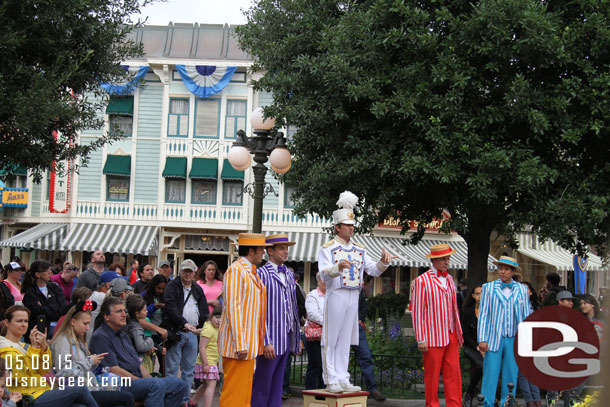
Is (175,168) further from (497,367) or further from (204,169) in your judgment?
(497,367)

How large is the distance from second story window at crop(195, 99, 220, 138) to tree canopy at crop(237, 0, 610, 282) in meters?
21.2

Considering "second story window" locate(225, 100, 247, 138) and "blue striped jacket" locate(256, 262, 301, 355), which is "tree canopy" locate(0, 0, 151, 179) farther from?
"second story window" locate(225, 100, 247, 138)

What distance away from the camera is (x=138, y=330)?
359 inches

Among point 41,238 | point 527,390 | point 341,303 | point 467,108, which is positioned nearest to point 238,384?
point 341,303

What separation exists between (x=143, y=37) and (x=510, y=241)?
25520 mm

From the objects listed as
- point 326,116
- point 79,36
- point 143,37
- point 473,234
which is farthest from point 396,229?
point 79,36

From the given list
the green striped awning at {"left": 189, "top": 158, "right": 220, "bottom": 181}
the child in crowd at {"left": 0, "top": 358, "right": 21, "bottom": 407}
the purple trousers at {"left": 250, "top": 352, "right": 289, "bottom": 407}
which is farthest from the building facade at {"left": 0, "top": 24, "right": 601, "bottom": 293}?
the child in crowd at {"left": 0, "top": 358, "right": 21, "bottom": 407}

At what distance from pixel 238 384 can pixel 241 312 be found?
2.43 feet

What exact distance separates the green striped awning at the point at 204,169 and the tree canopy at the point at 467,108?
20520mm

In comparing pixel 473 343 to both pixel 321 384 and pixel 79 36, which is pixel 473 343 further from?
pixel 79 36

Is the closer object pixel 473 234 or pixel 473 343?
pixel 473 343

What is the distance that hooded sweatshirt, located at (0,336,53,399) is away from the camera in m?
6.88

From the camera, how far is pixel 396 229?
33.8 metres

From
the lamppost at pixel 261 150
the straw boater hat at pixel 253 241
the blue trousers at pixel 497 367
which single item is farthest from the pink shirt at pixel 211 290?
the blue trousers at pixel 497 367
